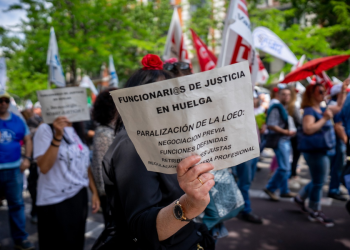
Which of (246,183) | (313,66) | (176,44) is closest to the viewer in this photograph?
(313,66)

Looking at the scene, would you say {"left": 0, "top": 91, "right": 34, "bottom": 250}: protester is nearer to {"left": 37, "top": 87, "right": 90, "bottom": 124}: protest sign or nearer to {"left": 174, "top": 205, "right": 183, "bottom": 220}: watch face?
{"left": 37, "top": 87, "right": 90, "bottom": 124}: protest sign

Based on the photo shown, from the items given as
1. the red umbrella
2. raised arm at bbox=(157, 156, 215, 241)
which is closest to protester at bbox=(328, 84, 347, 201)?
the red umbrella

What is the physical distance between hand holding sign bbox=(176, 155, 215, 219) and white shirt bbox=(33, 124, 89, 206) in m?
1.86

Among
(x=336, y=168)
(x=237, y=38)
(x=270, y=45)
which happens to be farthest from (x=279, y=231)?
(x=270, y=45)

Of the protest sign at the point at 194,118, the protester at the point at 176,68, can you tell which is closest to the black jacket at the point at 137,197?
the protest sign at the point at 194,118

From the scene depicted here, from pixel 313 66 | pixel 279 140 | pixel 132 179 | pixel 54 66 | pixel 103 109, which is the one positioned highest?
pixel 54 66

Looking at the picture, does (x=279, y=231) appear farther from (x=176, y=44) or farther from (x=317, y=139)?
(x=176, y=44)

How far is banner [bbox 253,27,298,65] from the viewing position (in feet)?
15.0

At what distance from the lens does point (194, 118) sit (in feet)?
3.39

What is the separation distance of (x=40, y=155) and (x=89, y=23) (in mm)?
9446

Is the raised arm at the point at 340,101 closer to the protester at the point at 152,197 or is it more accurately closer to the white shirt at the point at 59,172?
the protester at the point at 152,197

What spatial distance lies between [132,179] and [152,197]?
126mm

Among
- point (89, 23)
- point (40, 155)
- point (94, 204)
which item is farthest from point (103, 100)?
point (89, 23)

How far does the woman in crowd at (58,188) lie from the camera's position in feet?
8.29
